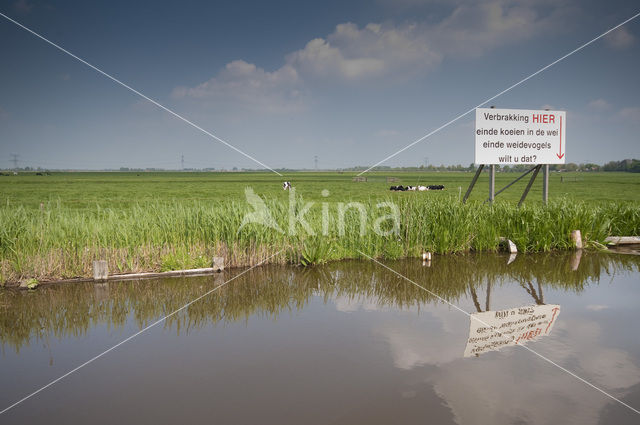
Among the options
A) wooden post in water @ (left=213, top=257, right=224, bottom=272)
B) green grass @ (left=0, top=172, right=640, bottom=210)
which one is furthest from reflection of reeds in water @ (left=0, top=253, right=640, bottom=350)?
green grass @ (left=0, top=172, right=640, bottom=210)

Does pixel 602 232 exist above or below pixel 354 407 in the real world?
above

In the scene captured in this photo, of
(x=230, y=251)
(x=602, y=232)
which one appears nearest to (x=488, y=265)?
(x=602, y=232)

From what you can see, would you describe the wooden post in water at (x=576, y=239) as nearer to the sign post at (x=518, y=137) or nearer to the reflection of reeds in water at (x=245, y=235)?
the reflection of reeds in water at (x=245, y=235)

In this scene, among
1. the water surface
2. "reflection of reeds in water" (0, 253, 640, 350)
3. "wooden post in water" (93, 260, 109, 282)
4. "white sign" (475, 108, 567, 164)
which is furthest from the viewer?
"white sign" (475, 108, 567, 164)

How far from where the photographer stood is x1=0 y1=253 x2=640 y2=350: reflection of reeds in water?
6727 mm

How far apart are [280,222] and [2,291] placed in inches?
236

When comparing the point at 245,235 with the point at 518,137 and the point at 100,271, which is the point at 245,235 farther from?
the point at 518,137

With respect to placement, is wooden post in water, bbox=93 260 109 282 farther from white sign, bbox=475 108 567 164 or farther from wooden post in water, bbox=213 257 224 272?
white sign, bbox=475 108 567 164

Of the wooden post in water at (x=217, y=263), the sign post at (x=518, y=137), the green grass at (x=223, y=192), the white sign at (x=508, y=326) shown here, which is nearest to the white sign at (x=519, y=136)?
the sign post at (x=518, y=137)

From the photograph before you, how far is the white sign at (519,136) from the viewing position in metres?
13.7

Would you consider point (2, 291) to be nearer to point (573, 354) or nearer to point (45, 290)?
point (45, 290)

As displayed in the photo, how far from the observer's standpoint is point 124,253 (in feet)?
30.9

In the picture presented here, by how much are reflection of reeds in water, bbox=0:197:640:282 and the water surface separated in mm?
954

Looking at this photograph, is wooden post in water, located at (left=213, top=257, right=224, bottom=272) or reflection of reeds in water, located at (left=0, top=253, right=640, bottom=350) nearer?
reflection of reeds in water, located at (left=0, top=253, right=640, bottom=350)
